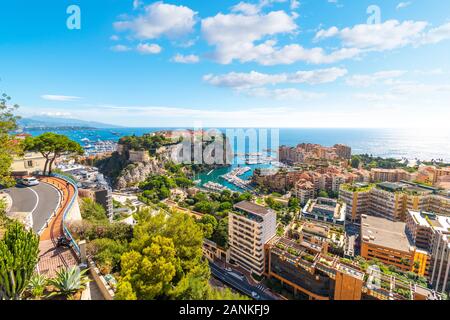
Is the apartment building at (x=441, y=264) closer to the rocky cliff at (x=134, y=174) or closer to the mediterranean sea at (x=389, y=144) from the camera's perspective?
the mediterranean sea at (x=389, y=144)

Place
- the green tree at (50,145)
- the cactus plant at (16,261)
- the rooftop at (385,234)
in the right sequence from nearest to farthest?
1. the cactus plant at (16,261)
2. the green tree at (50,145)
3. the rooftop at (385,234)

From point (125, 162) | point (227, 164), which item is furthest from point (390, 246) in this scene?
point (227, 164)

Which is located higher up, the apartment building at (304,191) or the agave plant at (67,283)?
the agave plant at (67,283)

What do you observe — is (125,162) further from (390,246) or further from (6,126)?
(390,246)

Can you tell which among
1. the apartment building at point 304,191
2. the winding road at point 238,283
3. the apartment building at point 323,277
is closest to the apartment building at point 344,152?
the apartment building at point 304,191

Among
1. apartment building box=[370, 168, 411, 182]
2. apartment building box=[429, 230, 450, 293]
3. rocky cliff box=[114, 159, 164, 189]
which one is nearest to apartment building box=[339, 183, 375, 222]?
apartment building box=[429, 230, 450, 293]

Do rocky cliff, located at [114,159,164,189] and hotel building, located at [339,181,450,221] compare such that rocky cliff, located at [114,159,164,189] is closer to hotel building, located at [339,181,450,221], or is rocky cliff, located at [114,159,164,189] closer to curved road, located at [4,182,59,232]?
curved road, located at [4,182,59,232]
